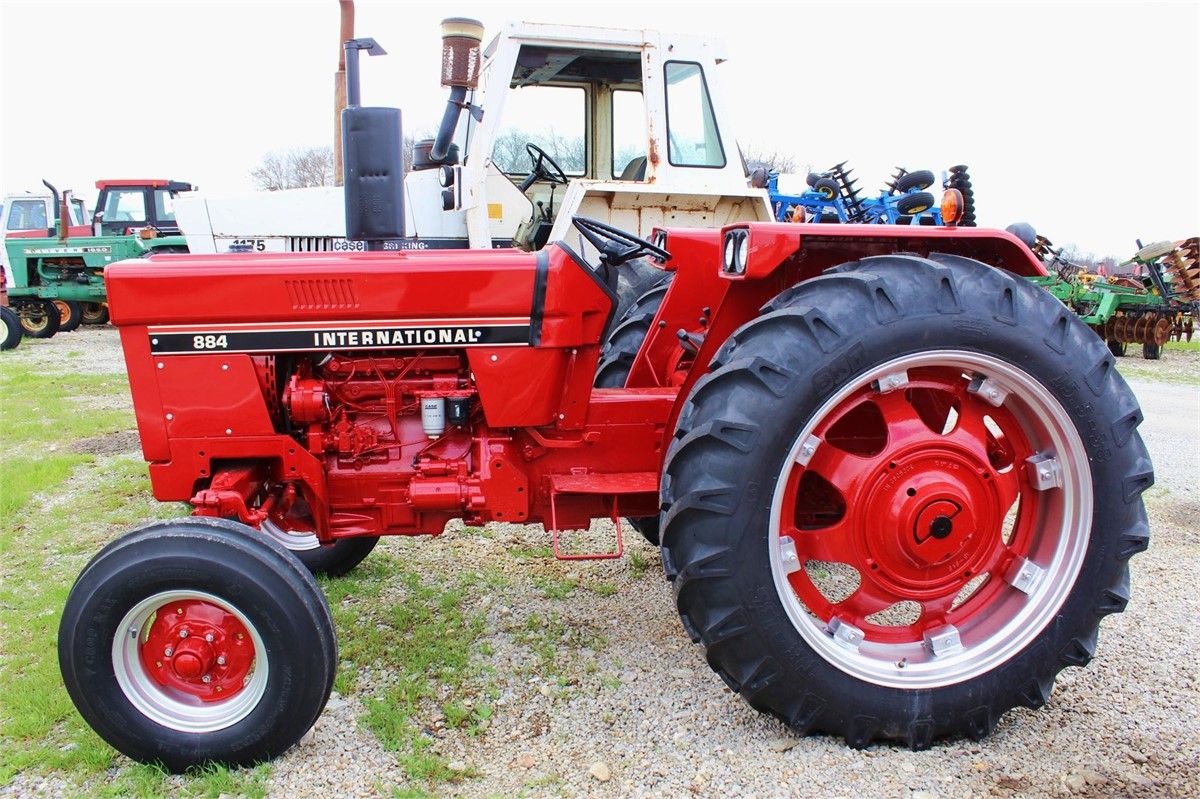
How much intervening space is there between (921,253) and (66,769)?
2710 millimetres

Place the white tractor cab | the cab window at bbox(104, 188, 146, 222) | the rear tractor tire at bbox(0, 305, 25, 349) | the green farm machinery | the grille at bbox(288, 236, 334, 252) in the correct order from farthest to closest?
1. the cab window at bbox(104, 188, 146, 222)
2. the rear tractor tire at bbox(0, 305, 25, 349)
3. the green farm machinery
4. the grille at bbox(288, 236, 334, 252)
5. the white tractor cab

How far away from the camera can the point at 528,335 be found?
256 centimetres

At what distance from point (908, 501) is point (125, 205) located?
51.7 ft

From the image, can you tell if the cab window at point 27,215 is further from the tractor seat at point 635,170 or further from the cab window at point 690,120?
the cab window at point 690,120

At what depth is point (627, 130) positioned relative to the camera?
5.72 meters

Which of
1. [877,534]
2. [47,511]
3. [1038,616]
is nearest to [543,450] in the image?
[877,534]

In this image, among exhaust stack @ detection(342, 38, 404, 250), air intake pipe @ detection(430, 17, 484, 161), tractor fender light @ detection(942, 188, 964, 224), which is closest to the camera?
exhaust stack @ detection(342, 38, 404, 250)

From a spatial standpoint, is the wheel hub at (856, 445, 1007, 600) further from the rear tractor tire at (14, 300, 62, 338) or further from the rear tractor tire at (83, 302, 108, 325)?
the rear tractor tire at (83, 302, 108, 325)

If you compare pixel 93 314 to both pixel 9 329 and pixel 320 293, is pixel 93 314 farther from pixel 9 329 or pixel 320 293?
pixel 320 293

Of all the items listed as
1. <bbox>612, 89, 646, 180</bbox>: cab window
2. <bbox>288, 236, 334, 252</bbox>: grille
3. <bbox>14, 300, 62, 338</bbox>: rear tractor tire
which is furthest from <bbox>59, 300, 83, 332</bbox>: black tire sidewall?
<bbox>612, 89, 646, 180</bbox>: cab window

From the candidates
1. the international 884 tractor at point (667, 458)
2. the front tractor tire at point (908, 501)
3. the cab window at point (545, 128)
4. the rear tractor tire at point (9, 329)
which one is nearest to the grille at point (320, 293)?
the international 884 tractor at point (667, 458)

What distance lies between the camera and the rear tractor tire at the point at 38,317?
1379 centimetres

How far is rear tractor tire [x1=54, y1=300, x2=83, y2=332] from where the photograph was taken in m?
14.3

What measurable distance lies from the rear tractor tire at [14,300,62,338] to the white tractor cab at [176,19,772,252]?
1092cm
